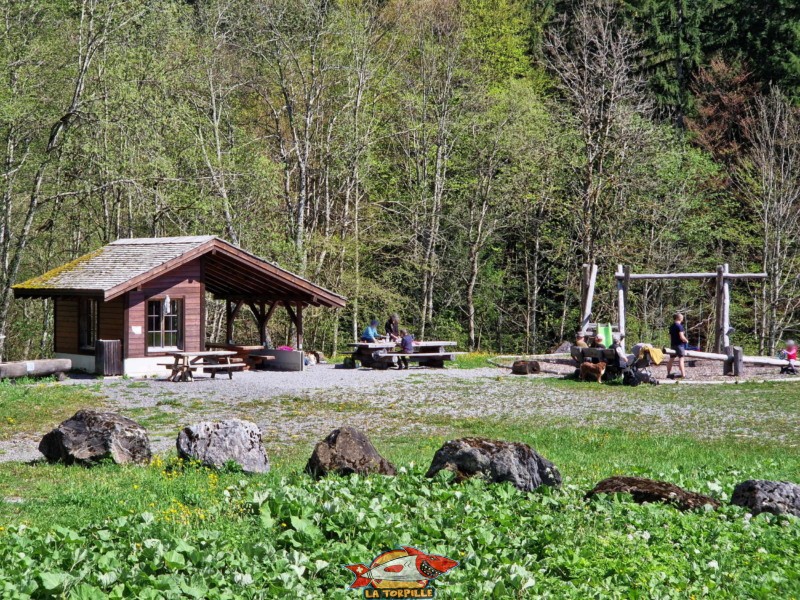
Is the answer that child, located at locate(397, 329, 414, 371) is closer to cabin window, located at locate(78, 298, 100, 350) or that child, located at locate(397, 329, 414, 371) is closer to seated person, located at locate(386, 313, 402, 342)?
seated person, located at locate(386, 313, 402, 342)

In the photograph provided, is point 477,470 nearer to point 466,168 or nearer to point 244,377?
point 244,377

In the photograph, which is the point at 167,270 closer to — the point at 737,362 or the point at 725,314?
the point at 737,362

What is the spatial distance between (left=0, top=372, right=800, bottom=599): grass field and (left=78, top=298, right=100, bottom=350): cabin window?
16043mm

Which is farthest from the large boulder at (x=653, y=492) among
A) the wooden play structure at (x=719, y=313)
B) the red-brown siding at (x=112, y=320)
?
the red-brown siding at (x=112, y=320)

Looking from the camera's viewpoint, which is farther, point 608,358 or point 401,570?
point 608,358

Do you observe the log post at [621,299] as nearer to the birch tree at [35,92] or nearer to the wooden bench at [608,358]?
the wooden bench at [608,358]

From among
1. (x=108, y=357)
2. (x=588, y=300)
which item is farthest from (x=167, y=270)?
(x=588, y=300)

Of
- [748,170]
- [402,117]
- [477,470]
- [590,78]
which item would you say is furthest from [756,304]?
[477,470]

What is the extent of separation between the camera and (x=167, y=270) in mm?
25781

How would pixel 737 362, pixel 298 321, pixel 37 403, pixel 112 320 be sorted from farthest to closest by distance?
1. pixel 298 321
2. pixel 112 320
3. pixel 737 362
4. pixel 37 403

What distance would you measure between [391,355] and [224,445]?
650 inches

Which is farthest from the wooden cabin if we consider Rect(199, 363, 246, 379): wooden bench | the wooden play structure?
the wooden play structure

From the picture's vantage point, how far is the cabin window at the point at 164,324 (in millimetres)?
26438

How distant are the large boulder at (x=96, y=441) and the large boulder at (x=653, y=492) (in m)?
6.06
